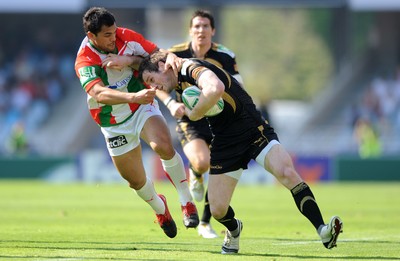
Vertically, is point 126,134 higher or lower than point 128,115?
lower

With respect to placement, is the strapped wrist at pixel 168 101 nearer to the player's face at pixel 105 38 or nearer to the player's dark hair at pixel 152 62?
the player's dark hair at pixel 152 62

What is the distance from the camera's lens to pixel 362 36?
1613 inches

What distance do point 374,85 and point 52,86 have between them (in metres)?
13.1

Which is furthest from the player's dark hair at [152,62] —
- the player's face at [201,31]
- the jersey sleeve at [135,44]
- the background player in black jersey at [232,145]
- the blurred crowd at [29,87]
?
the blurred crowd at [29,87]

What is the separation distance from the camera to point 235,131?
359 inches

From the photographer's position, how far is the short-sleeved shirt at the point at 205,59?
11531mm

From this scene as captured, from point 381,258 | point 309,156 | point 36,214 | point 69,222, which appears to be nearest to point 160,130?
point 381,258

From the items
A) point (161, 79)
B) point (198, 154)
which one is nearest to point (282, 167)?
point (161, 79)

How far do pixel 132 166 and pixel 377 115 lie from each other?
85.2 feet

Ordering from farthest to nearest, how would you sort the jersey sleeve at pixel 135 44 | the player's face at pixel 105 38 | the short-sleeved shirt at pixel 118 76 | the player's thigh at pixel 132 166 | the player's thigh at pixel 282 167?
the player's thigh at pixel 132 166 < the jersey sleeve at pixel 135 44 < the short-sleeved shirt at pixel 118 76 < the player's face at pixel 105 38 < the player's thigh at pixel 282 167

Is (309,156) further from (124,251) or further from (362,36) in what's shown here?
(124,251)

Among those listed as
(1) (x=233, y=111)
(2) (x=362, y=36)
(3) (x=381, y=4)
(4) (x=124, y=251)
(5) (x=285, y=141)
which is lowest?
(5) (x=285, y=141)

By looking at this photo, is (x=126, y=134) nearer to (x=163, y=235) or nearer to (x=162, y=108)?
(x=163, y=235)

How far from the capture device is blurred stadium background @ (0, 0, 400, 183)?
95.3ft
